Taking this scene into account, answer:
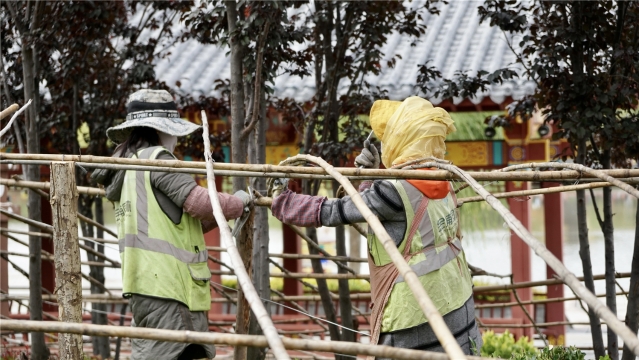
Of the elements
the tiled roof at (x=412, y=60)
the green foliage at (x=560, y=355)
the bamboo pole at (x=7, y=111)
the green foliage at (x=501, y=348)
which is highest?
the tiled roof at (x=412, y=60)

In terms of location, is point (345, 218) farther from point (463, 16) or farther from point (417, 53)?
point (463, 16)

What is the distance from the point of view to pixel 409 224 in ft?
10.7

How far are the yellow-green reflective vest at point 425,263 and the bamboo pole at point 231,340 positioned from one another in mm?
943

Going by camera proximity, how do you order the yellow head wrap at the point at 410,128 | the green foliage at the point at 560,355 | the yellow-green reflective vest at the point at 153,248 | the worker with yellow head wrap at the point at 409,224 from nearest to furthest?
the worker with yellow head wrap at the point at 409,224
the yellow head wrap at the point at 410,128
the yellow-green reflective vest at the point at 153,248
the green foliage at the point at 560,355

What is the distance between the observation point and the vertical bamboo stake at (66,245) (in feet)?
10.8

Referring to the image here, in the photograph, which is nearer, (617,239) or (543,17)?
(543,17)

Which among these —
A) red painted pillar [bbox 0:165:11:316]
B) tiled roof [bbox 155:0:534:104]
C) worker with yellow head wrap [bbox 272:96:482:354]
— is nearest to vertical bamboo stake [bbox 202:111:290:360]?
worker with yellow head wrap [bbox 272:96:482:354]

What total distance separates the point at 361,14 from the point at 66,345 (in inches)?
141

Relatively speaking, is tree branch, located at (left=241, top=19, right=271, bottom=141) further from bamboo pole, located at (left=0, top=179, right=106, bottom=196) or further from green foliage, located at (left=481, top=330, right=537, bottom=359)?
green foliage, located at (left=481, top=330, right=537, bottom=359)

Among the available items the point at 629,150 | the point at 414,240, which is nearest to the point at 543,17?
the point at 629,150

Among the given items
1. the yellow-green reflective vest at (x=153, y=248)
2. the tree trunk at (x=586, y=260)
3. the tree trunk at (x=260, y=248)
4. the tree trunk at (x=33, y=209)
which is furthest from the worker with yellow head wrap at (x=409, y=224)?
the tree trunk at (x=33, y=209)

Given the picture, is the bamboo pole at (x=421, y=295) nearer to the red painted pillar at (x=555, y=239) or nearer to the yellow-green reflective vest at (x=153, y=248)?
the yellow-green reflective vest at (x=153, y=248)

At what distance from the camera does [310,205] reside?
3.31 metres

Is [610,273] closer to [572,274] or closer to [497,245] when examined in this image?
[572,274]
